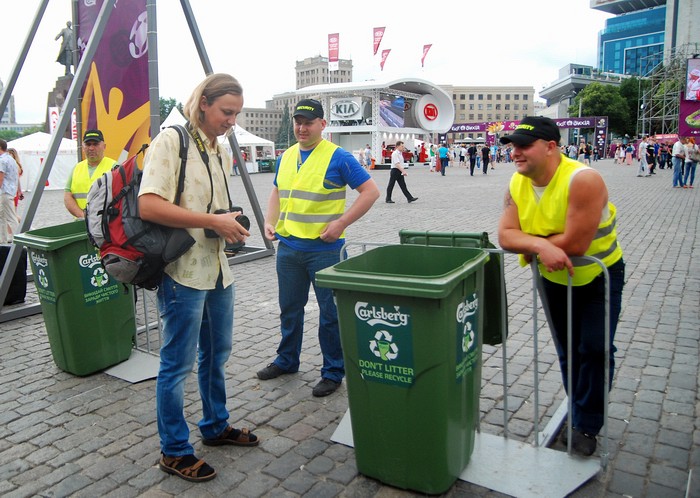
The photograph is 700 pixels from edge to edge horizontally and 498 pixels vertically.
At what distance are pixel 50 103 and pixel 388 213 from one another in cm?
2728

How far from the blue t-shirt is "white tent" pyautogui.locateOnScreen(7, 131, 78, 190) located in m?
22.5

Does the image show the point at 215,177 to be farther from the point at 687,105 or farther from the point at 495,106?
the point at 495,106

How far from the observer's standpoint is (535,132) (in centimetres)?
278

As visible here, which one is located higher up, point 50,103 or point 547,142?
point 50,103

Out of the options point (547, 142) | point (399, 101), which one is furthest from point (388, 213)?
point (399, 101)

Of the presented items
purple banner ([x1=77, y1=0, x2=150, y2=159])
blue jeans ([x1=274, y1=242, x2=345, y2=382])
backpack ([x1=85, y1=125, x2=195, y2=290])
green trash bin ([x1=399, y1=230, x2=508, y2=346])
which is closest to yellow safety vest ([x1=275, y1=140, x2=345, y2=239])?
blue jeans ([x1=274, y1=242, x2=345, y2=382])

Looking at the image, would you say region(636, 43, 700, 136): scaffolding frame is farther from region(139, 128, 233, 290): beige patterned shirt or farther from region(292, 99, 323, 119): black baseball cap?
region(139, 128, 233, 290): beige patterned shirt

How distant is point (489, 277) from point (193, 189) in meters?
1.55

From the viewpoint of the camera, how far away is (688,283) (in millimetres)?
6750

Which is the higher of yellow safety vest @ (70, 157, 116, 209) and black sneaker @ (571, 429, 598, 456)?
yellow safety vest @ (70, 157, 116, 209)

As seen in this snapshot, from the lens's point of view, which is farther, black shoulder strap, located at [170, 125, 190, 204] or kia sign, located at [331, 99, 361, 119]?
kia sign, located at [331, 99, 361, 119]

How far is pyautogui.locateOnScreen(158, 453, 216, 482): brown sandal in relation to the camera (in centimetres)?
295

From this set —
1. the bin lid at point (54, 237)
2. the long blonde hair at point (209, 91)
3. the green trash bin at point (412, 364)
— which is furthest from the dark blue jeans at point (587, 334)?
the bin lid at point (54, 237)

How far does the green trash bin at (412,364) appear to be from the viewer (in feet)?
8.25
